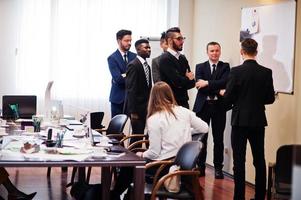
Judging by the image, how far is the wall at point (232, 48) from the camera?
15.7 feet

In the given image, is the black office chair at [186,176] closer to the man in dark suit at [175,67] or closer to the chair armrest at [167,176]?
the chair armrest at [167,176]

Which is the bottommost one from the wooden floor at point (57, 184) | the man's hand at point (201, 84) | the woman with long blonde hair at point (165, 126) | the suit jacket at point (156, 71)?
the wooden floor at point (57, 184)

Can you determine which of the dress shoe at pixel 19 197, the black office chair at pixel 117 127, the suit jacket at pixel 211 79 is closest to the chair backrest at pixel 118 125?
the black office chair at pixel 117 127

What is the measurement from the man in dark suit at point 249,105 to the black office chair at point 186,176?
1097 millimetres

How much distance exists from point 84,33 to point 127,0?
2.79 ft

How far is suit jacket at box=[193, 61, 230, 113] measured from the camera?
5.68m

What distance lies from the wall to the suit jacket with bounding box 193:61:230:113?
25 cm

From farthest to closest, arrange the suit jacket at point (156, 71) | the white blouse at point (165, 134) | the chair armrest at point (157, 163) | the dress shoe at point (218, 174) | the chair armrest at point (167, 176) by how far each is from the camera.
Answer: the dress shoe at point (218, 174) → the suit jacket at point (156, 71) → the white blouse at point (165, 134) → the chair armrest at point (157, 163) → the chair armrest at point (167, 176)

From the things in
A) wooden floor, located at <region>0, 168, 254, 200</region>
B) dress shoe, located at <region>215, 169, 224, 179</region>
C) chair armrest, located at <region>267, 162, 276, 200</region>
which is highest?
chair armrest, located at <region>267, 162, 276, 200</region>

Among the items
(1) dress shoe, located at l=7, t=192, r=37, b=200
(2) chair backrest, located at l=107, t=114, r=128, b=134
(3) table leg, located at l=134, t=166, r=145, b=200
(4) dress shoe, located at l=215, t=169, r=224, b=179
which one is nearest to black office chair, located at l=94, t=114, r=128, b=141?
(2) chair backrest, located at l=107, t=114, r=128, b=134

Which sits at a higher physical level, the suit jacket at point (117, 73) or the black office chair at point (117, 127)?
the suit jacket at point (117, 73)

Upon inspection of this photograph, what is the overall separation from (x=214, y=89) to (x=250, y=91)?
1391 millimetres

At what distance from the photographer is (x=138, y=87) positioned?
5.16m

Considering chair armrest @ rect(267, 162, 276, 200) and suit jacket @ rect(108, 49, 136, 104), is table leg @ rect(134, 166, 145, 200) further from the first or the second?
suit jacket @ rect(108, 49, 136, 104)
